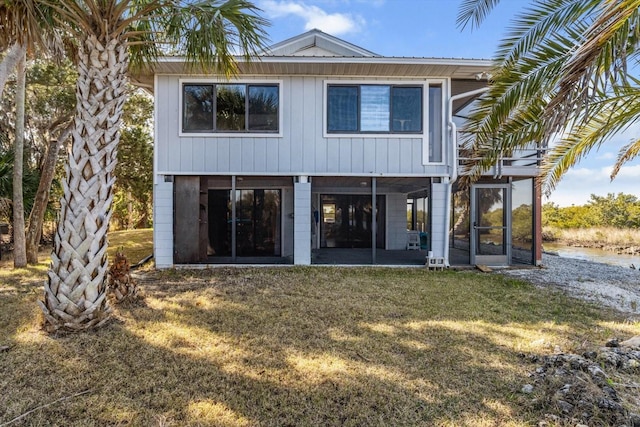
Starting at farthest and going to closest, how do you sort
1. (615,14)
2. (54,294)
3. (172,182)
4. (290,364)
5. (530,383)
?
(172,182) < (54,294) < (290,364) < (530,383) < (615,14)

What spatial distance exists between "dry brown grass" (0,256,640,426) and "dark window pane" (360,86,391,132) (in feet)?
13.6

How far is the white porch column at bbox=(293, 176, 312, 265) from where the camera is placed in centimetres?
839

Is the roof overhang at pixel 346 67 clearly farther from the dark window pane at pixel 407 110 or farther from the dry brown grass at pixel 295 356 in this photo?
the dry brown grass at pixel 295 356

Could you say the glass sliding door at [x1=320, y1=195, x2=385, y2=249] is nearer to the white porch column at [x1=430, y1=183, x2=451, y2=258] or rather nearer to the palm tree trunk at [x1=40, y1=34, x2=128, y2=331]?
the white porch column at [x1=430, y1=183, x2=451, y2=258]

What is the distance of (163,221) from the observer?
8242 millimetres

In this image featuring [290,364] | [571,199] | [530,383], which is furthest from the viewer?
[571,199]

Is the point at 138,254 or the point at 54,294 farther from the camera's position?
the point at 138,254

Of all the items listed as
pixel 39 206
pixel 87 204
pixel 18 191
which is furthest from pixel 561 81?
pixel 39 206

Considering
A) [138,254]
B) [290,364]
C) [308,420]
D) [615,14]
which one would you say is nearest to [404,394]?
[308,420]

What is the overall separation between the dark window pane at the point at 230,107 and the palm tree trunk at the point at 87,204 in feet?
13.5

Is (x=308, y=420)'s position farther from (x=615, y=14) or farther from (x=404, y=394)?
(x=615, y=14)

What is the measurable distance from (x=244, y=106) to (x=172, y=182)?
2.53 meters

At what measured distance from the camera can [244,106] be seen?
8.30m

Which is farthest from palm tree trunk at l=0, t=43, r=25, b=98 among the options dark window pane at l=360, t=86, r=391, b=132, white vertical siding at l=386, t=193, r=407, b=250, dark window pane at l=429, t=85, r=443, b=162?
white vertical siding at l=386, t=193, r=407, b=250
